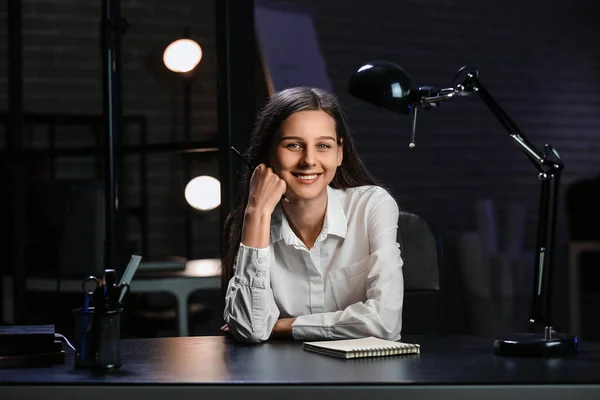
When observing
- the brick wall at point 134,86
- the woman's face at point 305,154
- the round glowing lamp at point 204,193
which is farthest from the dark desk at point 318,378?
the brick wall at point 134,86

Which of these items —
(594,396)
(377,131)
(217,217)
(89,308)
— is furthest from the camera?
(377,131)

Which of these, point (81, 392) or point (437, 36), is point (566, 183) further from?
point (81, 392)

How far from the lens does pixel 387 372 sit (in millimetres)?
1411

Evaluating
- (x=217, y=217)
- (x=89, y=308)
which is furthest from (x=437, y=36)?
(x=89, y=308)

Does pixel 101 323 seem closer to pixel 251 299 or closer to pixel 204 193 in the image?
pixel 251 299

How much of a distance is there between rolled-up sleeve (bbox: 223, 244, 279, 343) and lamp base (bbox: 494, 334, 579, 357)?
582 mm

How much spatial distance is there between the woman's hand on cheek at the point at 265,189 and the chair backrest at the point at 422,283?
1.42ft

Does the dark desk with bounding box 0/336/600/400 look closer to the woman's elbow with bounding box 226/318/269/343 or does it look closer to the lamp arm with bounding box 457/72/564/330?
the lamp arm with bounding box 457/72/564/330

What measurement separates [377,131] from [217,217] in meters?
1.19

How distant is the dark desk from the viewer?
130 centimetres

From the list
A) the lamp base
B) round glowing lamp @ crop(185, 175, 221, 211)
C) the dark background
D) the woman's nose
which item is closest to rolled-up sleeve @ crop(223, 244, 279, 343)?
the woman's nose

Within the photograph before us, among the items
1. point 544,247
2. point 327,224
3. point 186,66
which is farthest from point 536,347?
point 186,66

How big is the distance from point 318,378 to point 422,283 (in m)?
1.01

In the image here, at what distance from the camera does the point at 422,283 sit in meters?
2.31
